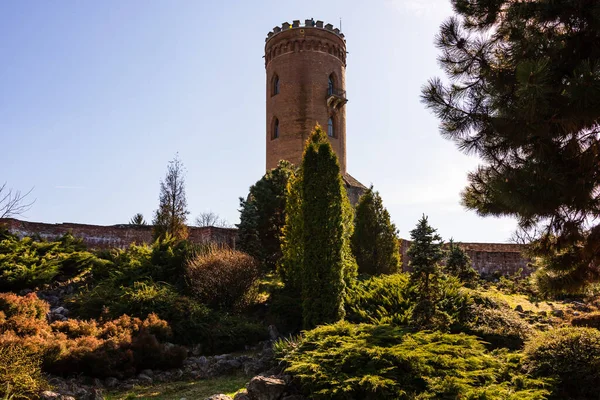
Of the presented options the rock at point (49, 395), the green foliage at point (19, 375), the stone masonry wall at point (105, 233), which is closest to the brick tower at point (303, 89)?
the stone masonry wall at point (105, 233)

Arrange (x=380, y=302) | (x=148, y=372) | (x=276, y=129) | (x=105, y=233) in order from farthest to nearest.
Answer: (x=276, y=129), (x=105, y=233), (x=380, y=302), (x=148, y=372)

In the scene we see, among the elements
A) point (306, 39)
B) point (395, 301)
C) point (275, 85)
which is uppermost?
point (306, 39)

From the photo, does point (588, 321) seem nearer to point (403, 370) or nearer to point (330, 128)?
point (403, 370)

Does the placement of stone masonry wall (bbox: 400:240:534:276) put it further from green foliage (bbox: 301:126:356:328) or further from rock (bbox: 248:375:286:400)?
rock (bbox: 248:375:286:400)

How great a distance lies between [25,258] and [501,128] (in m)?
12.4

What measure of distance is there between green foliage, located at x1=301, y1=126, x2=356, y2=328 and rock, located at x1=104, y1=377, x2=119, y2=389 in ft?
13.2

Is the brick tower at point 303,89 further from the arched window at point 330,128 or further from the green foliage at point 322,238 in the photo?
the green foliage at point 322,238

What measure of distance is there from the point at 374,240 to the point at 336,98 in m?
13.5

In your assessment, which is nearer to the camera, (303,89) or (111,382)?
(111,382)

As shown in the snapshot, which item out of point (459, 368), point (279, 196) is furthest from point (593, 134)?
point (279, 196)

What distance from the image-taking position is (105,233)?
66.1 ft

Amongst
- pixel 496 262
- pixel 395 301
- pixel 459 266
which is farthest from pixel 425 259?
pixel 496 262

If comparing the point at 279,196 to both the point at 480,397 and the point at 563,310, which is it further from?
the point at 480,397

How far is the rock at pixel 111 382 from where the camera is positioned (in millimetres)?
8055
